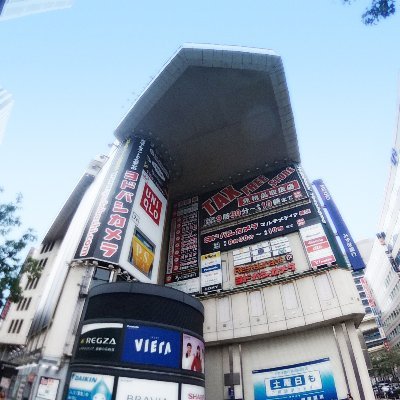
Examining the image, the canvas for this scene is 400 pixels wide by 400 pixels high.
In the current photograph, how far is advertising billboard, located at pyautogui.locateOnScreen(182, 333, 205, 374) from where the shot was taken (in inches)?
594

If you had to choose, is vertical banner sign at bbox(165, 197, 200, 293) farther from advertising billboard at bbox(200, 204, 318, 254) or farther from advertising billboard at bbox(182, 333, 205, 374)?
advertising billboard at bbox(182, 333, 205, 374)

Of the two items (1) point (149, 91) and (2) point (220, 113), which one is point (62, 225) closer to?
(1) point (149, 91)

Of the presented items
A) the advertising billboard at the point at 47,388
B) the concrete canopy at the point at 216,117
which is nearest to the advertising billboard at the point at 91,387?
the advertising billboard at the point at 47,388

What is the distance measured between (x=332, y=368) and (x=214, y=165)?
2149 cm

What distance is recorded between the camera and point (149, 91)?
2722 centimetres

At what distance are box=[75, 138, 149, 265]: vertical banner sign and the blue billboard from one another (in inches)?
243

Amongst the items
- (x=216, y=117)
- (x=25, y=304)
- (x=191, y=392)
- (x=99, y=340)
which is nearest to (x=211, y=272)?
(x=191, y=392)

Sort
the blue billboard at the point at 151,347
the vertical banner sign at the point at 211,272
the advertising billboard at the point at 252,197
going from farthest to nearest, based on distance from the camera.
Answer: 1. the advertising billboard at the point at 252,197
2. the vertical banner sign at the point at 211,272
3. the blue billboard at the point at 151,347

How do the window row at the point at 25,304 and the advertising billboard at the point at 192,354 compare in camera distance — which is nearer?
the advertising billboard at the point at 192,354

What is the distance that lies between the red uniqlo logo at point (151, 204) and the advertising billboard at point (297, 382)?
47.5 feet

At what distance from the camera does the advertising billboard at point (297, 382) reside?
693 inches

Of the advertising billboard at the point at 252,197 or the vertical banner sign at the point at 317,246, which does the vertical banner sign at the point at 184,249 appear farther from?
the vertical banner sign at the point at 317,246

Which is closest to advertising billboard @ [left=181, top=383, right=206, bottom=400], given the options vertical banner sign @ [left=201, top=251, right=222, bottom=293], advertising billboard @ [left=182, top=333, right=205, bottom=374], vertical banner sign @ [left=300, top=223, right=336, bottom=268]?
advertising billboard @ [left=182, top=333, right=205, bottom=374]

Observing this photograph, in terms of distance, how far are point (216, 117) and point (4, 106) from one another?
115 meters
